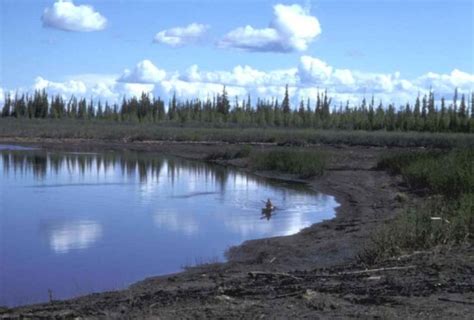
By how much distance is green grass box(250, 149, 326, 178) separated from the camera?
34.0 metres

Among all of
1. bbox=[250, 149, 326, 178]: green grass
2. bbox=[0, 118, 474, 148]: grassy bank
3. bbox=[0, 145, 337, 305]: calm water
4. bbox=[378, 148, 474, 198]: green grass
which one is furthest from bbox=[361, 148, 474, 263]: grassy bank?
bbox=[0, 118, 474, 148]: grassy bank

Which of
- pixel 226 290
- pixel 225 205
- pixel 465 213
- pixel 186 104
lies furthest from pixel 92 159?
pixel 186 104

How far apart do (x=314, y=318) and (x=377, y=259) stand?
4.05 m

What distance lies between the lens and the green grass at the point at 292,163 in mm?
34000

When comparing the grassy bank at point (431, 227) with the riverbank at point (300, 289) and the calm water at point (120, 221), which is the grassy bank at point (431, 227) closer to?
the riverbank at point (300, 289)

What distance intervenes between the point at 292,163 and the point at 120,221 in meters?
16.9

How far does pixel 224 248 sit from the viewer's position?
52.6 feet

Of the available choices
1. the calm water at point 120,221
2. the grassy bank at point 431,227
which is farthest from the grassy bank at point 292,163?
the grassy bank at point 431,227

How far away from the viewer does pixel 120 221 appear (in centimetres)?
1995

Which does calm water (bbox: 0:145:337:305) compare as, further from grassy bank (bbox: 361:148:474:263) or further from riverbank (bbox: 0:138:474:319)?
grassy bank (bbox: 361:148:474:263)

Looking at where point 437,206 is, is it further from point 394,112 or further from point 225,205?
point 394,112

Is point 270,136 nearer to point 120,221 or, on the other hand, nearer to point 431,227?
point 120,221

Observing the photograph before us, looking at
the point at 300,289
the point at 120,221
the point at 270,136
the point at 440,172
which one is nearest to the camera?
the point at 300,289

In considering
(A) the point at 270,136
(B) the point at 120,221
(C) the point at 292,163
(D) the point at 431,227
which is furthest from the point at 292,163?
(A) the point at 270,136
